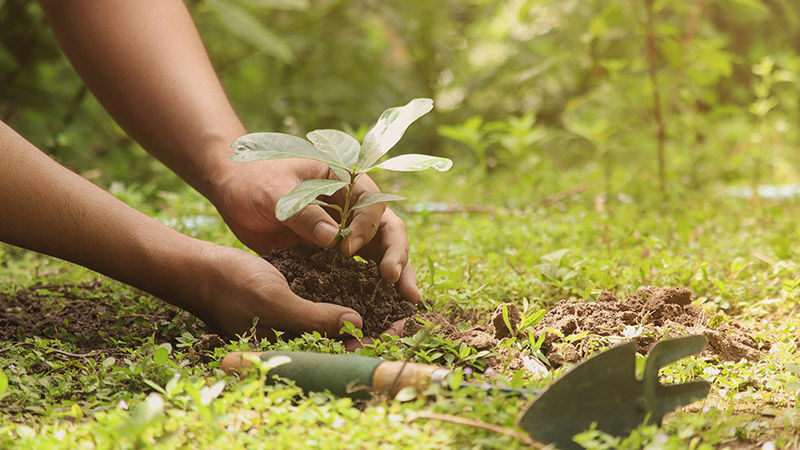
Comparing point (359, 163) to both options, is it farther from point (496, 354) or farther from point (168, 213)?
point (168, 213)

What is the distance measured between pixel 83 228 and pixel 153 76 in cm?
68

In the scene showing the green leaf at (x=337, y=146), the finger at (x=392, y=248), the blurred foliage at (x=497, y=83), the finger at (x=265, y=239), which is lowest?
the blurred foliage at (x=497, y=83)

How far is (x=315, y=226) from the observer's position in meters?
1.80

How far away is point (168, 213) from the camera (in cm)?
342

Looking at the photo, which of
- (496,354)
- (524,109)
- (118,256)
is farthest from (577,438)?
(524,109)

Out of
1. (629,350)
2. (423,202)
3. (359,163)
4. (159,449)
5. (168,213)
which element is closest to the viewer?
(159,449)

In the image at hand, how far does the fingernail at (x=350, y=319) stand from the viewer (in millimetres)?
1700

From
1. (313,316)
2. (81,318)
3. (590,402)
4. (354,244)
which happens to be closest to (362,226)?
(354,244)

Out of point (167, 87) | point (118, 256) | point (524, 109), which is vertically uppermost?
point (167, 87)

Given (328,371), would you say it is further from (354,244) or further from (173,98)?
(173,98)

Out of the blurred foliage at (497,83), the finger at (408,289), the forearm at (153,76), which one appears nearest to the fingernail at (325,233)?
the finger at (408,289)

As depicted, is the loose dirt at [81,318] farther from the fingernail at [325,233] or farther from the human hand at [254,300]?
the fingernail at [325,233]

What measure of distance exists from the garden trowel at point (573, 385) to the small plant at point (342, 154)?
1.20 ft

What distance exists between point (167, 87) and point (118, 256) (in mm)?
679
